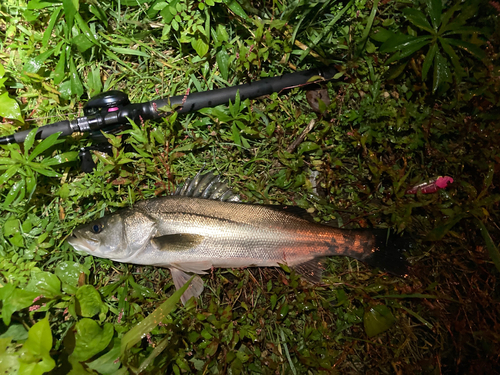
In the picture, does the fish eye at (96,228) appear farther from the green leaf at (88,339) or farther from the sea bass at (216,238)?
the green leaf at (88,339)

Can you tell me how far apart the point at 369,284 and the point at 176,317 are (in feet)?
6.46

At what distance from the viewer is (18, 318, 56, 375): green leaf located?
2.27 meters

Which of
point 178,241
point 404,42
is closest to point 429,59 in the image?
point 404,42

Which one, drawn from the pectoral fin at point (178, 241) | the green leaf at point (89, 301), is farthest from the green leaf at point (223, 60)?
the green leaf at point (89, 301)

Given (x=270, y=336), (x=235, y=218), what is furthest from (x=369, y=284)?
(x=235, y=218)

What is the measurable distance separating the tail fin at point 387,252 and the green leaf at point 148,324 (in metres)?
1.77

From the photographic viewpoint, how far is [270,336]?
114 inches

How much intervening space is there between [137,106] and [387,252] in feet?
9.10

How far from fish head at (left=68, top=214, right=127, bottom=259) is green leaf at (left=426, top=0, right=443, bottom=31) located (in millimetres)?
3501

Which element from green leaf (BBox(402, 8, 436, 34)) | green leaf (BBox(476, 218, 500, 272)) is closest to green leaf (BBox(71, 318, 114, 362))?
green leaf (BBox(476, 218, 500, 272))

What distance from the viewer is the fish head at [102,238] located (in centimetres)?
273

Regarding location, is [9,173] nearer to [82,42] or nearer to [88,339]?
[82,42]

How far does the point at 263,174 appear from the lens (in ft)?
10.1

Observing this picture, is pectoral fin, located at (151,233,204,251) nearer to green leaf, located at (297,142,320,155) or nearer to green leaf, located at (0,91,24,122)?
green leaf, located at (297,142,320,155)
